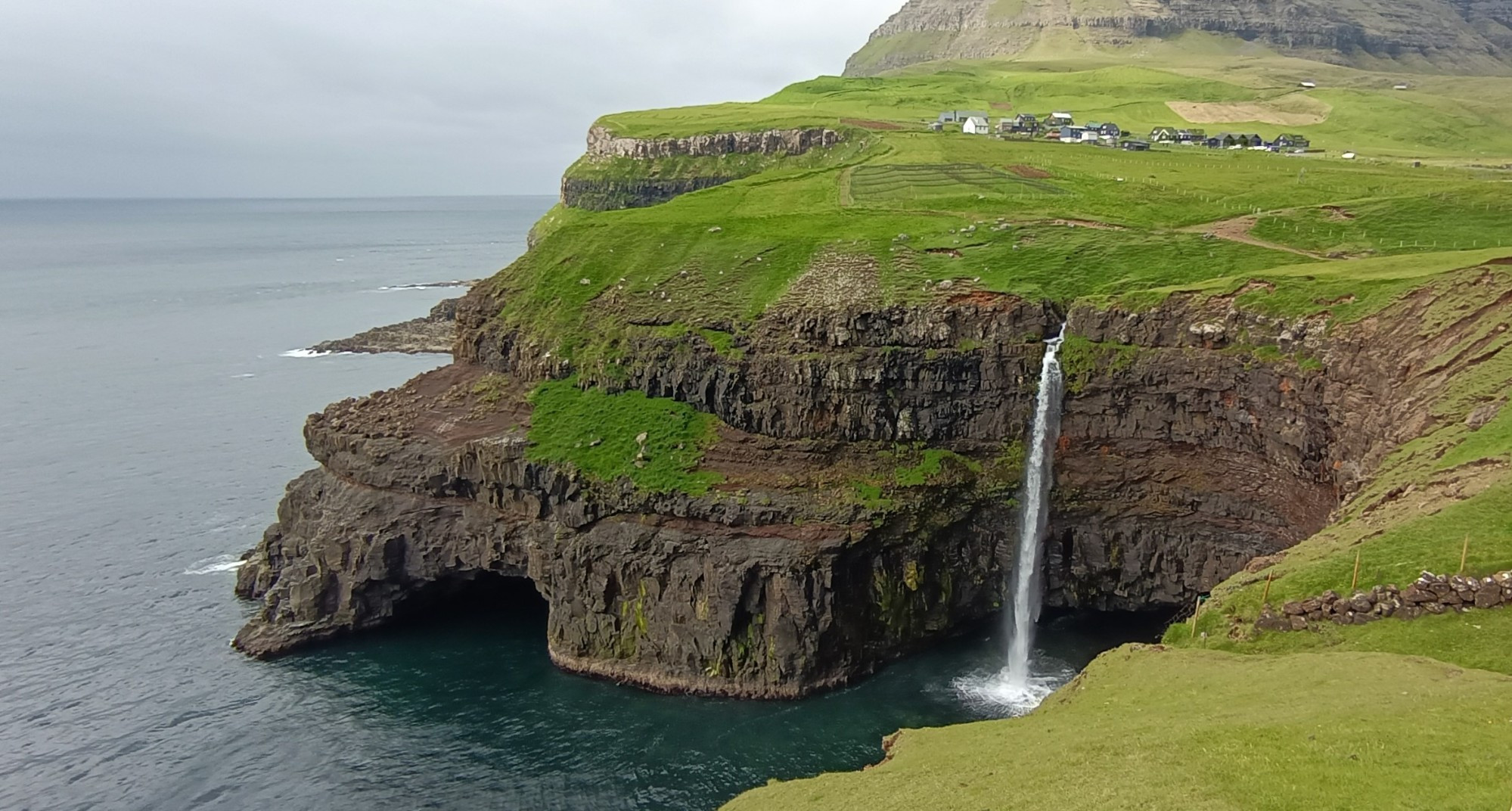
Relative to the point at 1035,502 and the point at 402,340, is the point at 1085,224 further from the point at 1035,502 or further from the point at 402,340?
A: the point at 402,340

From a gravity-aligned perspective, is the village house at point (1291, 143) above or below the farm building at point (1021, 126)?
below

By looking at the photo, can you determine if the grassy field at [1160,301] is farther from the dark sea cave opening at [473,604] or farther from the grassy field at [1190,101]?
the dark sea cave opening at [473,604]

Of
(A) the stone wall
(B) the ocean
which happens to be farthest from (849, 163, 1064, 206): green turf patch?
(A) the stone wall

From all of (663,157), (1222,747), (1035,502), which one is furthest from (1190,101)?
(1222,747)

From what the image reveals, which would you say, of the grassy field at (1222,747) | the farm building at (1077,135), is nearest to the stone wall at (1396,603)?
the grassy field at (1222,747)

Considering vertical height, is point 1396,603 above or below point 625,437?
A: below

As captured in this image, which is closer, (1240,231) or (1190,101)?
(1240,231)
